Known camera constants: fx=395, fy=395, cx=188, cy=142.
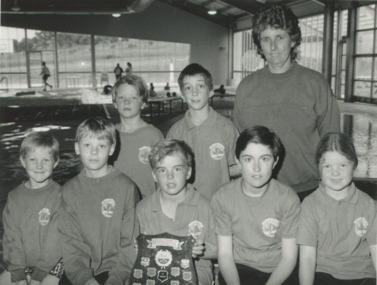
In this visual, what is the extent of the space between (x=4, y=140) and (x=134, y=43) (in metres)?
18.7

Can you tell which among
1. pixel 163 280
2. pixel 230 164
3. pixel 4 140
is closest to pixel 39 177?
pixel 163 280

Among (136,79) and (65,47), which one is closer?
(136,79)

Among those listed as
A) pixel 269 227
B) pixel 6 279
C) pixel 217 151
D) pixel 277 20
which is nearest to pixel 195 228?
pixel 269 227

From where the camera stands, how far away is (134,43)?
2550 centimetres

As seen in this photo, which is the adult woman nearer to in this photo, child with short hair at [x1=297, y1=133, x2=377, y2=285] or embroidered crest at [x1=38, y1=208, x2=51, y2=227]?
child with short hair at [x1=297, y1=133, x2=377, y2=285]

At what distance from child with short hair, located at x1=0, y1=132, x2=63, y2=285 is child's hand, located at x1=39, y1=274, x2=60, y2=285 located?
0.7 inches

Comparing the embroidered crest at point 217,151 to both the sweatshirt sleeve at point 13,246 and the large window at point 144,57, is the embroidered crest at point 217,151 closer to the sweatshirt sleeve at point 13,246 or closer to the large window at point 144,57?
the sweatshirt sleeve at point 13,246

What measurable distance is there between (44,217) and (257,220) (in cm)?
119

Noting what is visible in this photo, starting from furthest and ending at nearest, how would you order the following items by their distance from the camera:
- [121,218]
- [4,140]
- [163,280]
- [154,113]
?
[154,113] < [4,140] < [121,218] < [163,280]

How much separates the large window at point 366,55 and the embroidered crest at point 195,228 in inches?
578

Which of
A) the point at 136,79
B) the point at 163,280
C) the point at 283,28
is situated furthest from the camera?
the point at 136,79

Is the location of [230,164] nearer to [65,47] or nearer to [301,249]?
[301,249]

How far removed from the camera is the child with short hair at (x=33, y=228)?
2.19 m

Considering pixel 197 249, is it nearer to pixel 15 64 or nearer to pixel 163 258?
pixel 163 258
